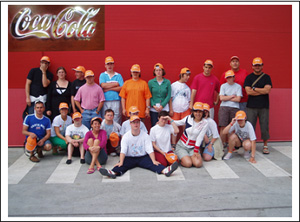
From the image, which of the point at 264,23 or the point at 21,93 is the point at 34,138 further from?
the point at 264,23

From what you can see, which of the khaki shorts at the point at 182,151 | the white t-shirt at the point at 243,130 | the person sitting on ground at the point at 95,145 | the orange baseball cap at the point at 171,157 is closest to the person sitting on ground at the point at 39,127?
the person sitting on ground at the point at 95,145

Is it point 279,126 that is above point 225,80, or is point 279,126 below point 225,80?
below

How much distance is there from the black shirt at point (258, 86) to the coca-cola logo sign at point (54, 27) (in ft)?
11.9

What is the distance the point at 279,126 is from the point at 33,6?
6872 millimetres

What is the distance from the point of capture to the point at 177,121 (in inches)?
234

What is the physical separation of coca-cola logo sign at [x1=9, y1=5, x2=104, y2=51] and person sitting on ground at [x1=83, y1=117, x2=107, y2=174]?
8.18 ft

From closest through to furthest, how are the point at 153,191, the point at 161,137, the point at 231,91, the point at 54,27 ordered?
1. the point at 153,191
2. the point at 161,137
3. the point at 231,91
4. the point at 54,27

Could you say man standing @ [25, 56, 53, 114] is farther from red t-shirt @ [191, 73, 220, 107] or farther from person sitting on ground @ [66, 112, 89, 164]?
red t-shirt @ [191, 73, 220, 107]

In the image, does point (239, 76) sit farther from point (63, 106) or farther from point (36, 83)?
point (36, 83)

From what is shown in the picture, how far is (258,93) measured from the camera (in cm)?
623

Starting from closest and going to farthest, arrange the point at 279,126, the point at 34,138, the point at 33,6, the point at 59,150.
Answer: the point at 34,138 < the point at 59,150 < the point at 33,6 < the point at 279,126

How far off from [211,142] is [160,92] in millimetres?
1516

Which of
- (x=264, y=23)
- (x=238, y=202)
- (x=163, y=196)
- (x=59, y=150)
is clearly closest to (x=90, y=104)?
→ (x=59, y=150)

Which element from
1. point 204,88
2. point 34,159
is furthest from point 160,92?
point 34,159
